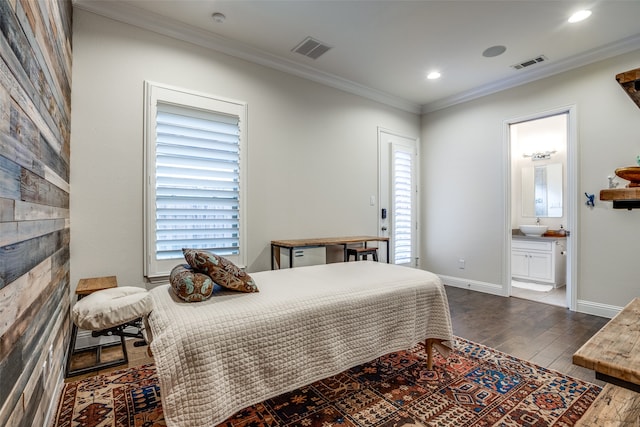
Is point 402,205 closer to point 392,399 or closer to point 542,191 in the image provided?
point 542,191

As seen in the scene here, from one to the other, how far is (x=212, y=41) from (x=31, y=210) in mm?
2676

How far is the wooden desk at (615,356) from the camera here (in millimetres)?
733

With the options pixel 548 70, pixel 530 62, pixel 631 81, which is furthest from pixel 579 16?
pixel 631 81

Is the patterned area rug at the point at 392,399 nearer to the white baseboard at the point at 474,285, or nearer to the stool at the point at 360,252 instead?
the stool at the point at 360,252

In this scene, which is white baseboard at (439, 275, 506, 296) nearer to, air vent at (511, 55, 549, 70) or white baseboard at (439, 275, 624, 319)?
white baseboard at (439, 275, 624, 319)

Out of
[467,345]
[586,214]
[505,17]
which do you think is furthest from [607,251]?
[505,17]

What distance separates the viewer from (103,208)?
2725 mm

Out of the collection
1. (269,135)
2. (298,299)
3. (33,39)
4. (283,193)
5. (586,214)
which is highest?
(269,135)

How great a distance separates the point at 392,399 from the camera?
1.94 metres

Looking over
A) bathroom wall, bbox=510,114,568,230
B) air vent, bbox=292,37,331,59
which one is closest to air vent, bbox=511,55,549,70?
bathroom wall, bbox=510,114,568,230

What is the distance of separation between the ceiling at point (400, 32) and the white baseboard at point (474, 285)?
2.90 m

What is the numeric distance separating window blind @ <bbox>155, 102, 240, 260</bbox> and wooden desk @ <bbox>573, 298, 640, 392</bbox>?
9.92 feet

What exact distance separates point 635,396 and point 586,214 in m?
3.23

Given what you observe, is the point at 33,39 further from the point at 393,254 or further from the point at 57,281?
the point at 393,254
